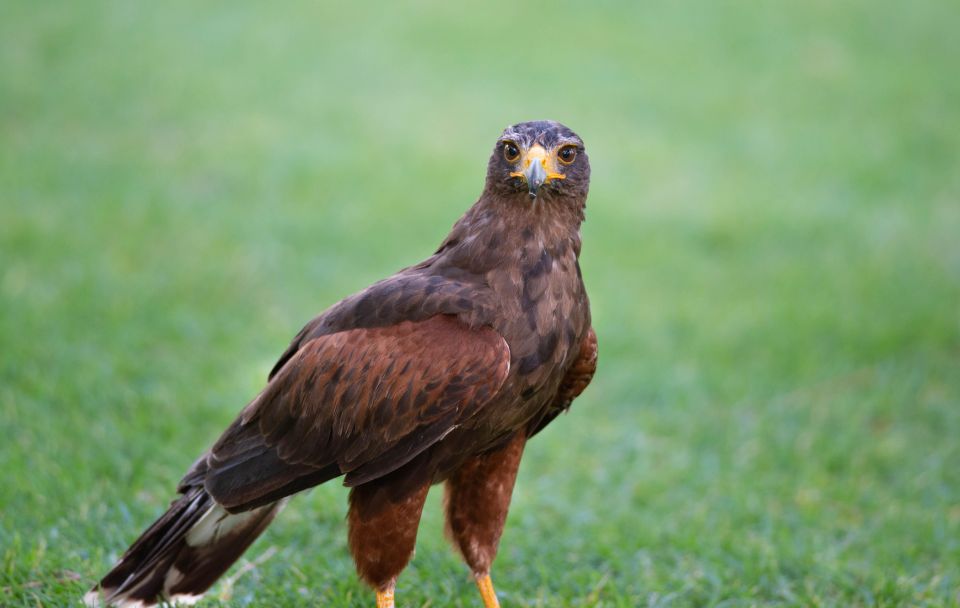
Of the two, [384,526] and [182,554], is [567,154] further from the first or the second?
[182,554]

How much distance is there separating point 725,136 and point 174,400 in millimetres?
8779

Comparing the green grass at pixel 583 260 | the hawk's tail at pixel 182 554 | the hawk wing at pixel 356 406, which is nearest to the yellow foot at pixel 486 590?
the green grass at pixel 583 260

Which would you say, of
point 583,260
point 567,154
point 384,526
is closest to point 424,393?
point 384,526

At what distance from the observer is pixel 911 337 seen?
846cm

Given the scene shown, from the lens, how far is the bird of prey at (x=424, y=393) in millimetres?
3967

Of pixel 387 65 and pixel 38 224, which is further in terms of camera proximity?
pixel 387 65

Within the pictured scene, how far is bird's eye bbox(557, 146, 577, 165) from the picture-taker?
4.20 metres

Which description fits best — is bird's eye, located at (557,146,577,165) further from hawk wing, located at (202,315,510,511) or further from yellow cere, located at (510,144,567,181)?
hawk wing, located at (202,315,510,511)

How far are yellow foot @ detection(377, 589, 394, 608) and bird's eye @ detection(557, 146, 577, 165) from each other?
1.80 m

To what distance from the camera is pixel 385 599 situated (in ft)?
14.1

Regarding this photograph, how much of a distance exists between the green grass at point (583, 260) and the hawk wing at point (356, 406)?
0.63 meters

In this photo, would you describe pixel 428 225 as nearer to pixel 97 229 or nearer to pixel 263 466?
pixel 97 229

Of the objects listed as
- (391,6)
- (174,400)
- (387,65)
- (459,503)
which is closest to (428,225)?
(174,400)

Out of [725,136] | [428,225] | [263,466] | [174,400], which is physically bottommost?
[263,466]
